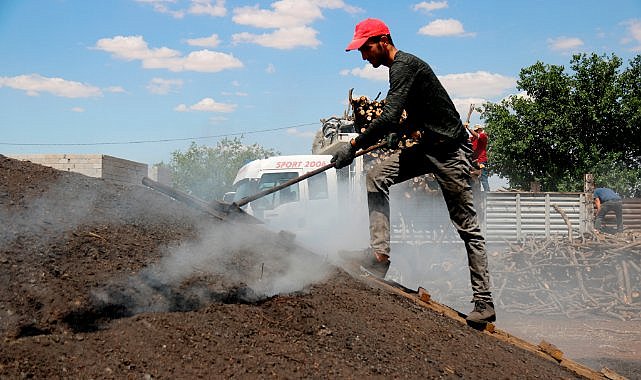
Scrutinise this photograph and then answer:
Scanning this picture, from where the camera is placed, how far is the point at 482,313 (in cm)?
456

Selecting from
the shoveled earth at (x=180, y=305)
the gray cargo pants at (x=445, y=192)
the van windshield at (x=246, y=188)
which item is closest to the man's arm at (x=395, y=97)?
the gray cargo pants at (x=445, y=192)

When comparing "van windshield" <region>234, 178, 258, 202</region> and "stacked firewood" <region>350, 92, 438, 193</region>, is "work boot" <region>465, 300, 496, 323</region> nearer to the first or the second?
"stacked firewood" <region>350, 92, 438, 193</region>

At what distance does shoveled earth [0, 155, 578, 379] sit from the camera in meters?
2.69

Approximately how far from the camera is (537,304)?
1159cm

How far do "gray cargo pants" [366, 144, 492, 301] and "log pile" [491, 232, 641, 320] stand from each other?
7283 millimetres

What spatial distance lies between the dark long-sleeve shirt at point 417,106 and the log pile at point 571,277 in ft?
25.4

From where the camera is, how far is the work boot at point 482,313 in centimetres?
452

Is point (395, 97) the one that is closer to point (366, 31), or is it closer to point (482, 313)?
point (366, 31)

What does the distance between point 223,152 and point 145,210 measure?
4729 centimetres

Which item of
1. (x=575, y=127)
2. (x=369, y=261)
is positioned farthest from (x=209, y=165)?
(x=369, y=261)

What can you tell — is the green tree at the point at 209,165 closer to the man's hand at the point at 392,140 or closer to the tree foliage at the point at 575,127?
the tree foliage at the point at 575,127

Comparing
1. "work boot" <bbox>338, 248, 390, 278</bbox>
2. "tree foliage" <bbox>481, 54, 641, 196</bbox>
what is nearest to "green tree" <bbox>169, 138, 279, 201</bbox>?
"tree foliage" <bbox>481, 54, 641, 196</bbox>

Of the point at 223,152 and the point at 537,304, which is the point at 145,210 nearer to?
the point at 537,304

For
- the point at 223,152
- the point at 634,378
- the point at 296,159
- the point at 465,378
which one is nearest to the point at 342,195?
A: the point at 296,159
